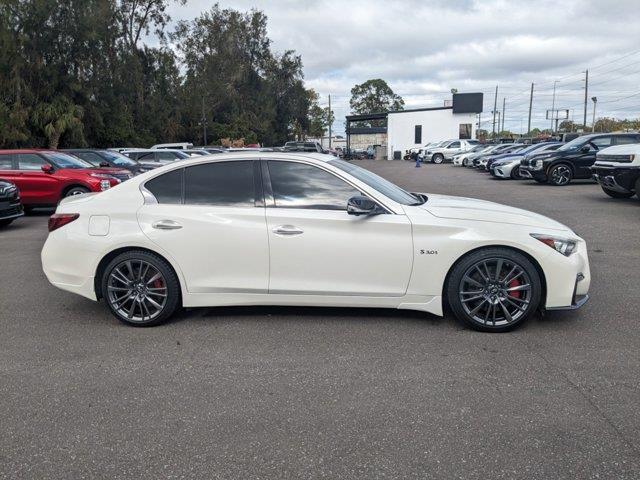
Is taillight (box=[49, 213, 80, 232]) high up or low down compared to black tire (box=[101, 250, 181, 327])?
up

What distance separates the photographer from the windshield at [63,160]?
13.9 metres

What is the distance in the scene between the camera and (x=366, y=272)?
4.95 m

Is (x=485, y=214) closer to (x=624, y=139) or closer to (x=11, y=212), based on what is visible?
(x=11, y=212)

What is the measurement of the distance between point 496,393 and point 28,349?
145 inches

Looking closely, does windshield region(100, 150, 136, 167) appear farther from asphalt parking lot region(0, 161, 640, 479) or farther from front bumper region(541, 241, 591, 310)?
front bumper region(541, 241, 591, 310)

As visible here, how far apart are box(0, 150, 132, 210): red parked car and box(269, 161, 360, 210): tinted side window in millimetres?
9376

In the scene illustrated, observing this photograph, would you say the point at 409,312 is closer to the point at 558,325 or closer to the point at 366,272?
the point at 366,272

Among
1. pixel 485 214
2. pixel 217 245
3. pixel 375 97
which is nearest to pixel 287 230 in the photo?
pixel 217 245

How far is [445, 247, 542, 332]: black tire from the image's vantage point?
4.84m

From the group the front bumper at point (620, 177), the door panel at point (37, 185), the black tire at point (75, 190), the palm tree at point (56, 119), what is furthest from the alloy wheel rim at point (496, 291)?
the palm tree at point (56, 119)

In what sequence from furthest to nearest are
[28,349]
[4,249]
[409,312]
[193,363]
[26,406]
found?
[4,249]
[409,312]
[28,349]
[193,363]
[26,406]

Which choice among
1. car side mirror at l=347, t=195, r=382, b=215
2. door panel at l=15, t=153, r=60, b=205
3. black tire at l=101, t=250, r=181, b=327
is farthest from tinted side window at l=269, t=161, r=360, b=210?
door panel at l=15, t=153, r=60, b=205

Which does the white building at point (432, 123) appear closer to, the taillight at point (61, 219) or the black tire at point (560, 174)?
the black tire at point (560, 174)

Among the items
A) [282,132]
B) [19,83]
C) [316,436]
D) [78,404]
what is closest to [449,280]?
[316,436]
